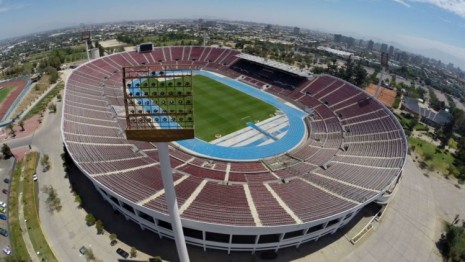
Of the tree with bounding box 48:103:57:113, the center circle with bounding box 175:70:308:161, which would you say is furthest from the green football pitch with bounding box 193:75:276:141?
the tree with bounding box 48:103:57:113

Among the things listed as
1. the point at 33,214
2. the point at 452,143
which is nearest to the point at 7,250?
the point at 33,214

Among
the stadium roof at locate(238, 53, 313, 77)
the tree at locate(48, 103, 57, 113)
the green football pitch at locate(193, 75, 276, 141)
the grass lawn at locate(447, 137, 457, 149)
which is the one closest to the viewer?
the green football pitch at locate(193, 75, 276, 141)

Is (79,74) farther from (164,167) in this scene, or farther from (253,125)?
(164,167)

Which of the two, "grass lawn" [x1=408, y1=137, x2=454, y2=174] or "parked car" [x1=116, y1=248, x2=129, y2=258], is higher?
"grass lawn" [x1=408, y1=137, x2=454, y2=174]

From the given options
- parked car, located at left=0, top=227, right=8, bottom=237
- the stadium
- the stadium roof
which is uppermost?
the stadium roof

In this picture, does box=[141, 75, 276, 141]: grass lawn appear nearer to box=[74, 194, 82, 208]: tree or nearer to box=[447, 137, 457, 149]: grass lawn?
box=[74, 194, 82, 208]: tree

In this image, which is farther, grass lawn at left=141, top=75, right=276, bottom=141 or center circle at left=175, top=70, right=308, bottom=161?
grass lawn at left=141, top=75, right=276, bottom=141
